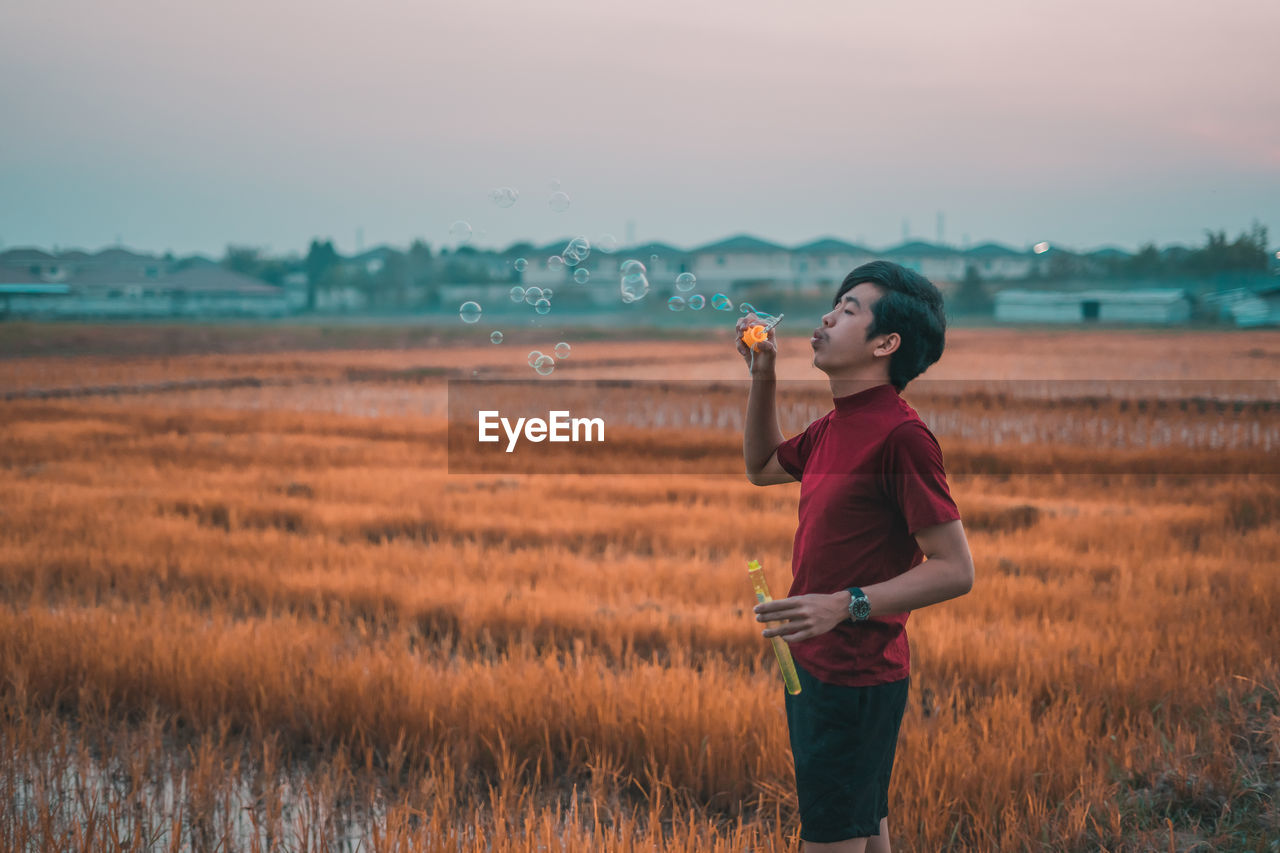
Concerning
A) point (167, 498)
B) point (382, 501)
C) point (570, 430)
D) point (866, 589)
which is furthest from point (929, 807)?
point (570, 430)

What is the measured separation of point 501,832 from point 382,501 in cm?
782

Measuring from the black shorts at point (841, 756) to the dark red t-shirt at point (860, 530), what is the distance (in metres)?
0.04

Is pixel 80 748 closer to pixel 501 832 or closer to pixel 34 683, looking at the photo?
pixel 34 683

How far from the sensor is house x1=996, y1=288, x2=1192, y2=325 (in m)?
36.9

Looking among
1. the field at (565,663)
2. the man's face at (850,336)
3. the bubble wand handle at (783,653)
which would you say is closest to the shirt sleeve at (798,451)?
the man's face at (850,336)

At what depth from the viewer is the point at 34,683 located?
4926 mm

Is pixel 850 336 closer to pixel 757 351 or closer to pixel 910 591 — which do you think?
pixel 757 351

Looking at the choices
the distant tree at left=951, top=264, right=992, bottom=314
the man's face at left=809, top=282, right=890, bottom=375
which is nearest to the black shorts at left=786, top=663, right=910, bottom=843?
the man's face at left=809, top=282, right=890, bottom=375

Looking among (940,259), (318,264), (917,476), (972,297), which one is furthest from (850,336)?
(318,264)

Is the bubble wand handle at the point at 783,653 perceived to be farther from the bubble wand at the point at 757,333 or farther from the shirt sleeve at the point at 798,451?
the bubble wand at the point at 757,333

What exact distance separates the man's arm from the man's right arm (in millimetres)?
432

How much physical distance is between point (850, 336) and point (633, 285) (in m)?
3.50

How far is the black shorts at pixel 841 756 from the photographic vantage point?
2182 millimetres

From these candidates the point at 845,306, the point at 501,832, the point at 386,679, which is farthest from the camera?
the point at 386,679
